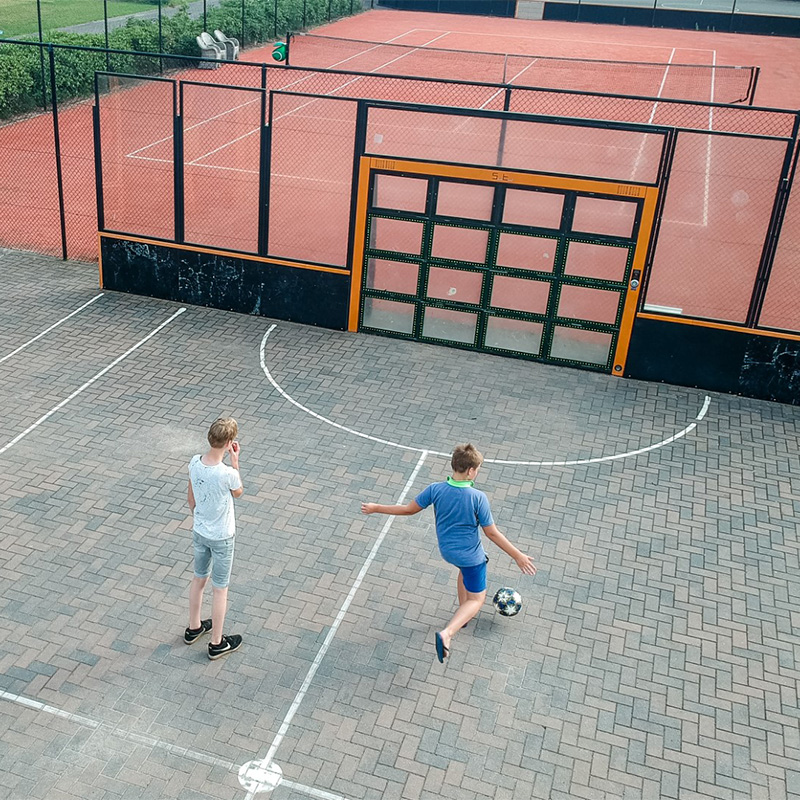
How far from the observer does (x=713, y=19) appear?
51.2 m

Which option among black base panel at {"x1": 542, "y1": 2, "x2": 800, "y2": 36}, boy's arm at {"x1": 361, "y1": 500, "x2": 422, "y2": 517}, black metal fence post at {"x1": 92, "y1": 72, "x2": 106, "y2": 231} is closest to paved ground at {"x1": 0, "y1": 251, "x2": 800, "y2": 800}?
boy's arm at {"x1": 361, "y1": 500, "x2": 422, "y2": 517}

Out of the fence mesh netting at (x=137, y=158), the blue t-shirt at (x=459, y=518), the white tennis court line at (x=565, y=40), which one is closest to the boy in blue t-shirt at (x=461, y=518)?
the blue t-shirt at (x=459, y=518)

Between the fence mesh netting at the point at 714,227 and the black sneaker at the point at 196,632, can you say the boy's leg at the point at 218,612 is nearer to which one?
the black sneaker at the point at 196,632

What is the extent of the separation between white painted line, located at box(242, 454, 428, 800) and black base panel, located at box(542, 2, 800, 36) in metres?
48.9

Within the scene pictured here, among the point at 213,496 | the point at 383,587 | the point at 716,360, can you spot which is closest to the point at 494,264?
the point at 716,360

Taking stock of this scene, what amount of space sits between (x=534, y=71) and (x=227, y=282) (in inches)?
1071

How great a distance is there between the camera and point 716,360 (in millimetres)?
12508

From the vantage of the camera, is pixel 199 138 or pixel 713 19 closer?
pixel 199 138

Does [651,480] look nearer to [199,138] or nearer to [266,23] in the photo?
[199,138]

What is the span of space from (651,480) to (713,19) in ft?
158

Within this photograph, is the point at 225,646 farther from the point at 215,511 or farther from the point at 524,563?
the point at 524,563

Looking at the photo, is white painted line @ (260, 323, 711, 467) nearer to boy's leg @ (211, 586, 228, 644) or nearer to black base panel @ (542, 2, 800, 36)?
boy's leg @ (211, 586, 228, 644)

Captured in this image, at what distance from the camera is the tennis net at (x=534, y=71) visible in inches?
1374

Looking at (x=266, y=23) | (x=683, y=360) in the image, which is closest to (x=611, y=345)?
(x=683, y=360)
